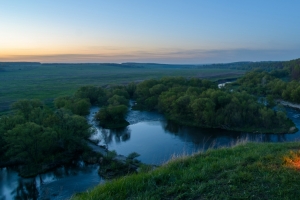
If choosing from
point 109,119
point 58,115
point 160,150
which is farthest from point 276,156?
point 109,119

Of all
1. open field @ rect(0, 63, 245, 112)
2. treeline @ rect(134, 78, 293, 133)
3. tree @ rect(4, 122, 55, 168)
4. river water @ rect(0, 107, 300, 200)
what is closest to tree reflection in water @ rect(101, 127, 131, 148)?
river water @ rect(0, 107, 300, 200)

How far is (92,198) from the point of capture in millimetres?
5410

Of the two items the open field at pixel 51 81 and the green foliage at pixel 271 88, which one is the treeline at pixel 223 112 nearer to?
the green foliage at pixel 271 88

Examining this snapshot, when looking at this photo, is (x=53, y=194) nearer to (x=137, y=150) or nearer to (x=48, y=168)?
(x=48, y=168)

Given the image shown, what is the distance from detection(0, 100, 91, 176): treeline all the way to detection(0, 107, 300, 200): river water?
52.7 inches

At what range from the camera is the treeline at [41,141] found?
24.7 m

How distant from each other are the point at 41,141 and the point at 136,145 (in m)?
10.3

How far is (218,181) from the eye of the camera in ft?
19.2

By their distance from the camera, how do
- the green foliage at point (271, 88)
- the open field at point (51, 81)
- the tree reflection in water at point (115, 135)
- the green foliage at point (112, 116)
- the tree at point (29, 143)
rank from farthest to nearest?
the open field at point (51, 81)
the green foliage at point (271, 88)
the green foliage at point (112, 116)
the tree reflection in water at point (115, 135)
the tree at point (29, 143)

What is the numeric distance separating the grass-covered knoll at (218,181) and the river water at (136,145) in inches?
168

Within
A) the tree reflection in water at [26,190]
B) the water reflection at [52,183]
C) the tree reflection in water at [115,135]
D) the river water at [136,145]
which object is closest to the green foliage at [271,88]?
the river water at [136,145]

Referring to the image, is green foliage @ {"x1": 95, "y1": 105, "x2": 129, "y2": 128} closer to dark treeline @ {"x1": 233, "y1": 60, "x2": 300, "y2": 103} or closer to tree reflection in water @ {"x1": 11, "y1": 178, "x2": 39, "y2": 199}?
tree reflection in water @ {"x1": 11, "y1": 178, "x2": 39, "y2": 199}

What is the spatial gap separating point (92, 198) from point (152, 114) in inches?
1735

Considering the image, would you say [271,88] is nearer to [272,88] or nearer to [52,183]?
[272,88]
